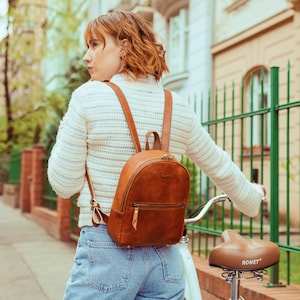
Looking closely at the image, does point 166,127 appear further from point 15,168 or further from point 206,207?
point 15,168

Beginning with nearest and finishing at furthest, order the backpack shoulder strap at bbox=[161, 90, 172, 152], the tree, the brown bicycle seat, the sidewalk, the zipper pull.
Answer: the zipper pull
the backpack shoulder strap at bbox=[161, 90, 172, 152]
the brown bicycle seat
the sidewalk
the tree

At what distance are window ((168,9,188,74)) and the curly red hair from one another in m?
14.3

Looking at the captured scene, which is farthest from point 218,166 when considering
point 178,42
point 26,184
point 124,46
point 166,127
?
point 178,42

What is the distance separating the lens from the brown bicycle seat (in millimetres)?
2596

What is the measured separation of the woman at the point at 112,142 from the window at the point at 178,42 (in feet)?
46.8

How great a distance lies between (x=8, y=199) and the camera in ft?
68.1

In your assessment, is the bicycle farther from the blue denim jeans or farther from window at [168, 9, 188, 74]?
window at [168, 9, 188, 74]

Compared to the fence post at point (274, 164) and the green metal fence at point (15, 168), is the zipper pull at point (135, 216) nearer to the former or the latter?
the fence post at point (274, 164)

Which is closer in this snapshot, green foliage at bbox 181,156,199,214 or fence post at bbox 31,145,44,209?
green foliage at bbox 181,156,199,214

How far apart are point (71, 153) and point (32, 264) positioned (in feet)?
21.4

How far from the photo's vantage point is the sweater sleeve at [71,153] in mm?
2062

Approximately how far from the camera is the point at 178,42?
17.3 metres

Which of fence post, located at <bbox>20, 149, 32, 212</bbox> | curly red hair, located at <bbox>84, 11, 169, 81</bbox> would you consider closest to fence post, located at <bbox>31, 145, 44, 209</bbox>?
fence post, located at <bbox>20, 149, 32, 212</bbox>

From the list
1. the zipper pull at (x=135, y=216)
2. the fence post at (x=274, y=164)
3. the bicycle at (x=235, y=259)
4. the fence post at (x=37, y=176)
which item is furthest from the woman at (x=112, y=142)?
the fence post at (x=37, y=176)
